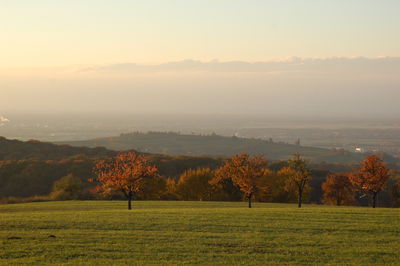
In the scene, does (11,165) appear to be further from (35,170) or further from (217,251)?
(217,251)

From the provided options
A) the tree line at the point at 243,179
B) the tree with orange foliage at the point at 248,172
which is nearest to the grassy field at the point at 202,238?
the tree line at the point at 243,179

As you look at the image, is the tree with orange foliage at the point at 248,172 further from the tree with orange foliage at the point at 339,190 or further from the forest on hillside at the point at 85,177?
the tree with orange foliage at the point at 339,190

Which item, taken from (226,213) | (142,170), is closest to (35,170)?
(142,170)

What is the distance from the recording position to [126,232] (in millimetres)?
28500

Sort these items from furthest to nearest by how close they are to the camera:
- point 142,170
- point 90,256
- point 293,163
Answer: point 293,163 < point 142,170 < point 90,256

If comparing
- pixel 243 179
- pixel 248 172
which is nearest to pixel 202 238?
pixel 243 179

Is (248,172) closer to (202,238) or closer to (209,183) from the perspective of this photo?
(209,183)

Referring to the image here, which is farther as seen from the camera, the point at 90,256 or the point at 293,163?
the point at 293,163

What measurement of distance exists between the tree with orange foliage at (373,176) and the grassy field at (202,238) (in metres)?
20.9

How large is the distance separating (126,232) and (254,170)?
2913 centimetres

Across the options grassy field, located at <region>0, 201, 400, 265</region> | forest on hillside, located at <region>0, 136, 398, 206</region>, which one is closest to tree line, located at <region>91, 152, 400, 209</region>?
forest on hillside, located at <region>0, 136, 398, 206</region>

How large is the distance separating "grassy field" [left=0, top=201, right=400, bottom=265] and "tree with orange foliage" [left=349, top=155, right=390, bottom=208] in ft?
68.4

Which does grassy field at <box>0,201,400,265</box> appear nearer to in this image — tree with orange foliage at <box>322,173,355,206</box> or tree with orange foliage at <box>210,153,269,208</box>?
tree with orange foliage at <box>210,153,269,208</box>

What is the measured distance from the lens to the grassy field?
2256cm
